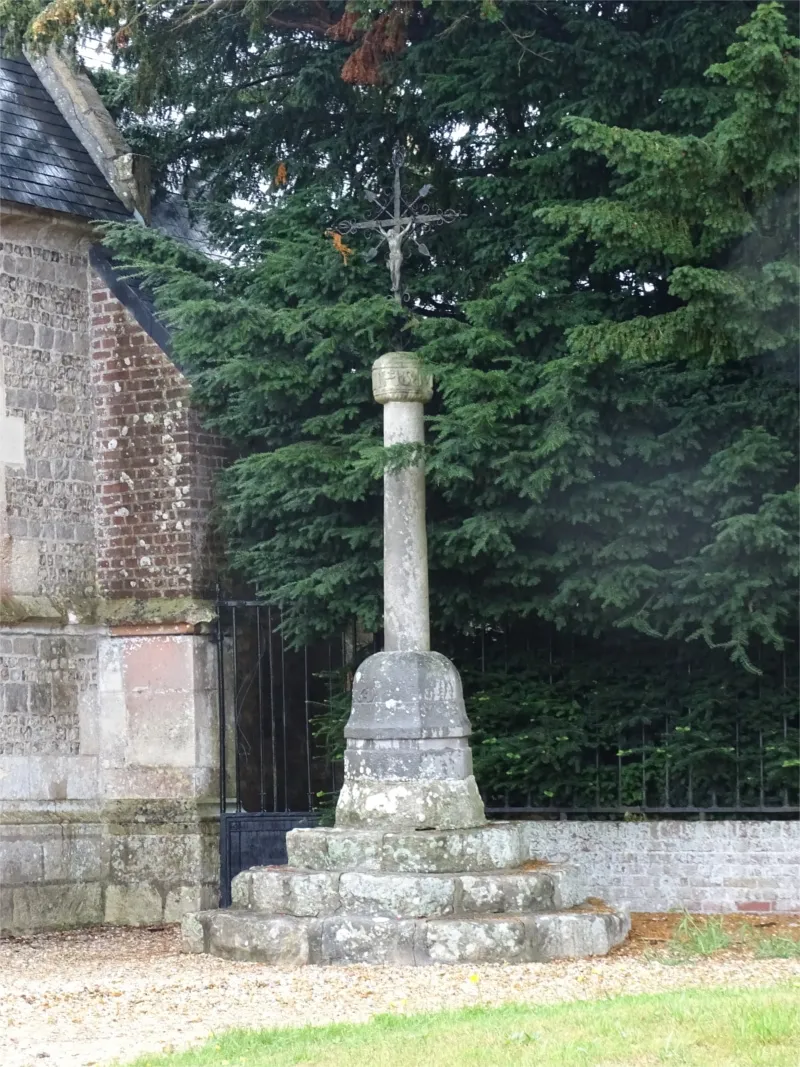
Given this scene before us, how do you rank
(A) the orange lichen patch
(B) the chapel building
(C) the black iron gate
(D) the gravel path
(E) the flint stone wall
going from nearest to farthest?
(D) the gravel path < (E) the flint stone wall < (A) the orange lichen patch < (C) the black iron gate < (B) the chapel building

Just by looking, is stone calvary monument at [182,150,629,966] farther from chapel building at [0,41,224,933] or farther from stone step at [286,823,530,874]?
chapel building at [0,41,224,933]

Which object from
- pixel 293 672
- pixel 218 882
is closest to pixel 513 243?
pixel 293 672

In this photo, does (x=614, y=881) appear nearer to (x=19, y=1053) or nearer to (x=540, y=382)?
(x=540, y=382)

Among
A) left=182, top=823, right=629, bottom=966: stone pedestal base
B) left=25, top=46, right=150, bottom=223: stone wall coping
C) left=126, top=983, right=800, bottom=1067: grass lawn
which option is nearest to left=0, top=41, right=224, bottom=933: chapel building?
left=25, top=46, right=150, bottom=223: stone wall coping

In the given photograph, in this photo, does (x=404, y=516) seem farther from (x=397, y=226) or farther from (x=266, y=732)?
(x=266, y=732)

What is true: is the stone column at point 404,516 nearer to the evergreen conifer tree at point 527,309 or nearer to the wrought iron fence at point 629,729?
the evergreen conifer tree at point 527,309

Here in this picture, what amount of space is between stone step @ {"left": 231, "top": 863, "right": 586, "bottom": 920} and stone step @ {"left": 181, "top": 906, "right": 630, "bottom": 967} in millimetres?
73

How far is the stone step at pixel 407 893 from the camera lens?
841cm

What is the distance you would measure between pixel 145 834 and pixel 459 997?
4.99 m

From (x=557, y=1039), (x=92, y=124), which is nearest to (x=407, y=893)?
(x=557, y=1039)

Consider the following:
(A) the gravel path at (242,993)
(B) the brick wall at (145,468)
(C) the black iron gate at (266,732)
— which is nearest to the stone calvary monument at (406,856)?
(A) the gravel path at (242,993)

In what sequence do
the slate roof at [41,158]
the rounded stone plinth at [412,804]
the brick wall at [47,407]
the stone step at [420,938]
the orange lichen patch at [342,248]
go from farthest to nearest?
1. the slate roof at [41,158]
2. the brick wall at [47,407]
3. the orange lichen patch at [342,248]
4. the rounded stone plinth at [412,804]
5. the stone step at [420,938]

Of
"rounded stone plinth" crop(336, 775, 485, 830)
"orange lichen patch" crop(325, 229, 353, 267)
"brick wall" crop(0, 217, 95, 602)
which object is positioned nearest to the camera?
"rounded stone plinth" crop(336, 775, 485, 830)

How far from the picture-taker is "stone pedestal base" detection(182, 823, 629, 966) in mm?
8242
